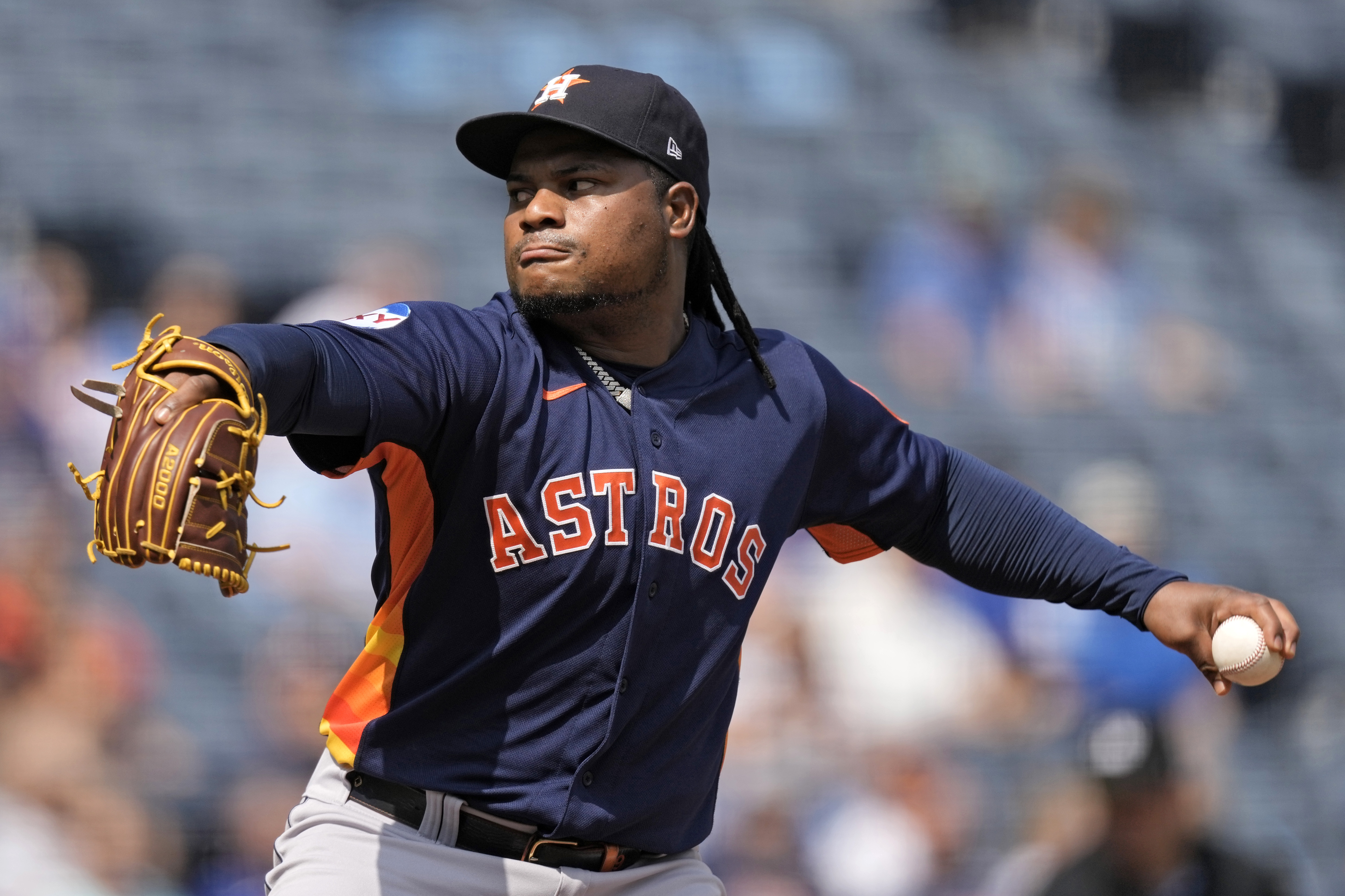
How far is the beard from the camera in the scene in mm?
2441

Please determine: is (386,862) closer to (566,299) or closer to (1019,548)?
(566,299)

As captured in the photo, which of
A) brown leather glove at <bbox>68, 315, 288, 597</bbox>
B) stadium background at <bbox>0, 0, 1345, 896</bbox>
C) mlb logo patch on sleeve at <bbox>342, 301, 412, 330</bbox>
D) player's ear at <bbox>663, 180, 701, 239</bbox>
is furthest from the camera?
stadium background at <bbox>0, 0, 1345, 896</bbox>

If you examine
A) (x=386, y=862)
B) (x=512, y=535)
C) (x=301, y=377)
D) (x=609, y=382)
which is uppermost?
(x=301, y=377)

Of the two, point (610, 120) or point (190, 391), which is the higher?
point (610, 120)

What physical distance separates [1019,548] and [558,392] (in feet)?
3.25

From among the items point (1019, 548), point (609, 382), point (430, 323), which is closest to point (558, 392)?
point (609, 382)

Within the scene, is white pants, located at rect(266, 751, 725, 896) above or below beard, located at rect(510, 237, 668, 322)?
below

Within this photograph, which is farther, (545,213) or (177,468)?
(545,213)

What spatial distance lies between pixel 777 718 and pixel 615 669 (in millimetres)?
3624

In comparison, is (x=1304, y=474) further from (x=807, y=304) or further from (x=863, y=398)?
(x=863, y=398)

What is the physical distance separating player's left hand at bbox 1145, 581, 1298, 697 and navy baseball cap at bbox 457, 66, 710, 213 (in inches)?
44.4

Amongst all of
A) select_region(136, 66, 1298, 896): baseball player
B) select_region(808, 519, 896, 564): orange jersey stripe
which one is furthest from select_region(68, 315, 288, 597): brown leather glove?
select_region(808, 519, 896, 564): orange jersey stripe

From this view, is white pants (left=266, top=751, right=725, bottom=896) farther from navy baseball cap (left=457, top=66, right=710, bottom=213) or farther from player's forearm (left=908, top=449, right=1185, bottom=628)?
navy baseball cap (left=457, top=66, right=710, bottom=213)

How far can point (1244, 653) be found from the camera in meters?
2.46
